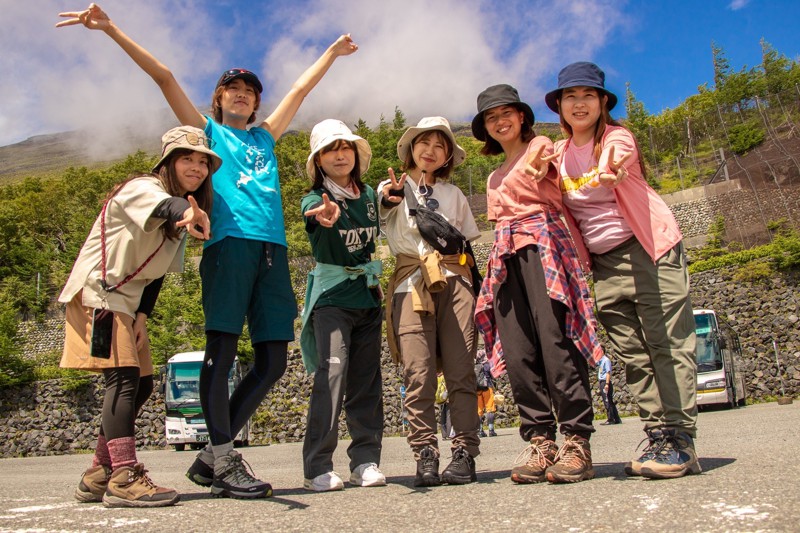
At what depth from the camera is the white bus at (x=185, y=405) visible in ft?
62.1

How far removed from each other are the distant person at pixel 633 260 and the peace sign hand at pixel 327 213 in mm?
1209

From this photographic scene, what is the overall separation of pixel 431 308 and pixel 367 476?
3.08 ft

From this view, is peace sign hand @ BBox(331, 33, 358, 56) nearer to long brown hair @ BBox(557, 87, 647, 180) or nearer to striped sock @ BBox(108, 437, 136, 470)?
long brown hair @ BBox(557, 87, 647, 180)

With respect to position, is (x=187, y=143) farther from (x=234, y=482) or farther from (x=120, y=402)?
(x=234, y=482)

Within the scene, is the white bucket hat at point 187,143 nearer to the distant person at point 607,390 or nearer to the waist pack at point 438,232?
the waist pack at point 438,232

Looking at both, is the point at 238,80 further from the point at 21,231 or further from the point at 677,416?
the point at 21,231

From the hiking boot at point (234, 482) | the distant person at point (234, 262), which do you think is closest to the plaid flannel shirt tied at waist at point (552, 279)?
the distant person at point (234, 262)

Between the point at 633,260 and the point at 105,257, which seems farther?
the point at 633,260

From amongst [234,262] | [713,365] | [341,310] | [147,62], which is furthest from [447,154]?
[713,365]

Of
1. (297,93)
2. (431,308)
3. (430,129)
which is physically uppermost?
(297,93)

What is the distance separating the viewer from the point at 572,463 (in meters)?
3.21

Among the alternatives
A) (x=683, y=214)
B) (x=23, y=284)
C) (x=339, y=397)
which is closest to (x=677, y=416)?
(x=339, y=397)

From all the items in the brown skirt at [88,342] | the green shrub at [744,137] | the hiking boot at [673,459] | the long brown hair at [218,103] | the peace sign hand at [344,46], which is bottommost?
the hiking boot at [673,459]

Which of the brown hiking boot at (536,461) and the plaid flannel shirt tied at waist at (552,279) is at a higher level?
the plaid flannel shirt tied at waist at (552,279)
